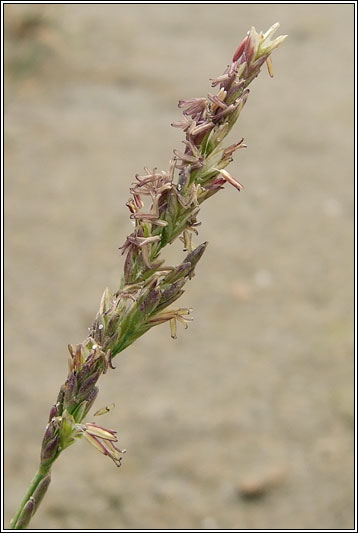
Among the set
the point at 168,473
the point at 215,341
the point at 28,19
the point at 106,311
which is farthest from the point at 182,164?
the point at 28,19

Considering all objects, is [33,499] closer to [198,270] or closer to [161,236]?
[161,236]

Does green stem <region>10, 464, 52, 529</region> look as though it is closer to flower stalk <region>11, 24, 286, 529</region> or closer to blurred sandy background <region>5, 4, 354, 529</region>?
flower stalk <region>11, 24, 286, 529</region>

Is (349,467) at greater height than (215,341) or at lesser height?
lesser

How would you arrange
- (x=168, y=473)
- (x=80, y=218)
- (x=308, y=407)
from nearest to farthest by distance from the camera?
1. (x=168, y=473)
2. (x=308, y=407)
3. (x=80, y=218)

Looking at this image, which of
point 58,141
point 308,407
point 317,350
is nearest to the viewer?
point 308,407

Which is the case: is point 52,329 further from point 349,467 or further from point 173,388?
point 349,467

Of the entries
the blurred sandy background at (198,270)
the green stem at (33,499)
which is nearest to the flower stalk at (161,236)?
the green stem at (33,499)
